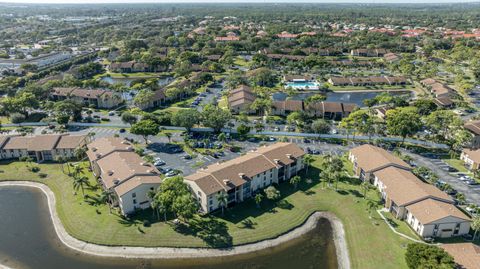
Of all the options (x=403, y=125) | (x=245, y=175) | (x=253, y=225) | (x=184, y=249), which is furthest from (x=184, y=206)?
(x=403, y=125)

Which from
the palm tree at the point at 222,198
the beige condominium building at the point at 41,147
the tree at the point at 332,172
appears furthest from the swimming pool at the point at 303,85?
the palm tree at the point at 222,198

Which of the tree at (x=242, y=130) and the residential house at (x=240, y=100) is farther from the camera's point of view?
the residential house at (x=240, y=100)

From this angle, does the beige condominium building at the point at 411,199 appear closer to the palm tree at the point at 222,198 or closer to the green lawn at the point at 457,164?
the green lawn at the point at 457,164

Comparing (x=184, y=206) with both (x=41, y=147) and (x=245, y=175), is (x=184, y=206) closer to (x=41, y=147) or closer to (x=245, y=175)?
(x=245, y=175)

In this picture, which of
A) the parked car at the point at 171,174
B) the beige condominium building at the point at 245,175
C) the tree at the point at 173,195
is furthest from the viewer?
the parked car at the point at 171,174

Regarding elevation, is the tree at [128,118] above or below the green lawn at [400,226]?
above

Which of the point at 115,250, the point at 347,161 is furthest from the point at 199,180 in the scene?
the point at 347,161

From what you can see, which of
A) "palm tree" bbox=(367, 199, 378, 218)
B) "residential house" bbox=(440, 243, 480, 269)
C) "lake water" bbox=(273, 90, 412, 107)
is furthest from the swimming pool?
"residential house" bbox=(440, 243, 480, 269)
